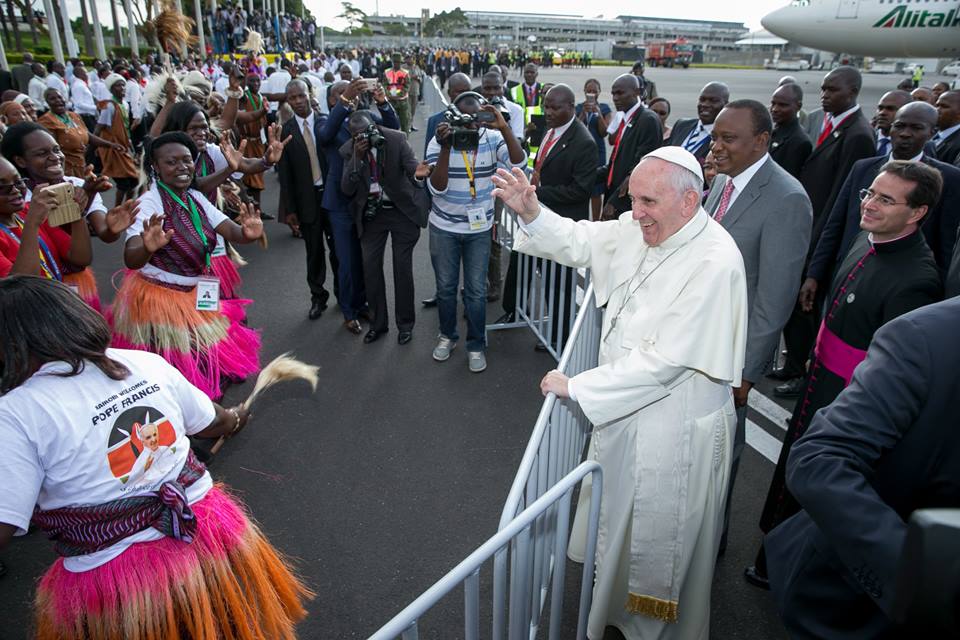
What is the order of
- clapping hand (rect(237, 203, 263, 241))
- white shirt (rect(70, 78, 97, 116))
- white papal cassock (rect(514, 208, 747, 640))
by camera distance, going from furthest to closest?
white shirt (rect(70, 78, 97, 116)) → clapping hand (rect(237, 203, 263, 241)) → white papal cassock (rect(514, 208, 747, 640))

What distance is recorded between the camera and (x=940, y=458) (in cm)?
128

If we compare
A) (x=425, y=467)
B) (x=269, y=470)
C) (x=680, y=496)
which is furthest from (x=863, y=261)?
(x=269, y=470)

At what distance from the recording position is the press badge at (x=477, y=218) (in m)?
4.67

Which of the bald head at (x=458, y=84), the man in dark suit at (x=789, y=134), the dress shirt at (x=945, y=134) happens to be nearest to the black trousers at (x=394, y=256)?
the bald head at (x=458, y=84)

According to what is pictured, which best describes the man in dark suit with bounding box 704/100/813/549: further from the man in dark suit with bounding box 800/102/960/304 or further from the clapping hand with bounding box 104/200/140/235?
the clapping hand with bounding box 104/200/140/235

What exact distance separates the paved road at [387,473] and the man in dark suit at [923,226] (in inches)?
47.0

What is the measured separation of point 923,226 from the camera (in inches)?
144

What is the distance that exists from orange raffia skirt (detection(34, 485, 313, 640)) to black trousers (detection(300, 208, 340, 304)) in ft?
12.5

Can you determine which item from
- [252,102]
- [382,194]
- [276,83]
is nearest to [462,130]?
[382,194]

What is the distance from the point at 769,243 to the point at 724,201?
37 centimetres

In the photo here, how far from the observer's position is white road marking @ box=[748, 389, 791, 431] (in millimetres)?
4352

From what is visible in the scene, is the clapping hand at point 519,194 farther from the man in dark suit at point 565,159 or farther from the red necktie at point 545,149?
the red necktie at point 545,149

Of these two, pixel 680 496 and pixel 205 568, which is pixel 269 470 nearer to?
pixel 205 568

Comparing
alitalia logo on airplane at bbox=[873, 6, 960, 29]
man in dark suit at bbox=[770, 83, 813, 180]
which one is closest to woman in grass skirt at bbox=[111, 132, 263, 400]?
man in dark suit at bbox=[770, 83, 813, 180]
